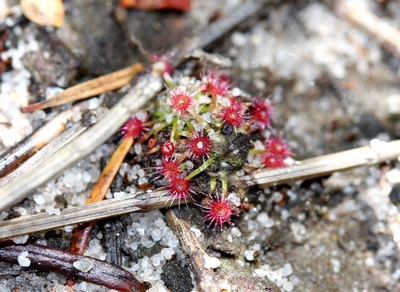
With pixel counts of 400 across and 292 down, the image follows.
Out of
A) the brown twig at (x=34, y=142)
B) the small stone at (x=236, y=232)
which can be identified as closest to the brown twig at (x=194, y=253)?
the small stone at (x=236, y=232)

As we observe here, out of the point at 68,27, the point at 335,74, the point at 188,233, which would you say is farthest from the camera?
the point at 335,74

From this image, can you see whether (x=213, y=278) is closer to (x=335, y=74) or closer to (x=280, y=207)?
(x=280, y=207)

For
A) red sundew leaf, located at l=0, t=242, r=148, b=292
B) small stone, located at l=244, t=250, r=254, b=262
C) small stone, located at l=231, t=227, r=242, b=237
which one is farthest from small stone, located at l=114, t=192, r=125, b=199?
small stone, located at l=244, t=250, r=254, b=262

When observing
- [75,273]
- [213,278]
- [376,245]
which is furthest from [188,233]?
[376,245]

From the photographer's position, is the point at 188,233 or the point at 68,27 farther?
the point at 68,27

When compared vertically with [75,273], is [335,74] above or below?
above

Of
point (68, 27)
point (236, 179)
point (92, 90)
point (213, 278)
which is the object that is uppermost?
point (68, 27)

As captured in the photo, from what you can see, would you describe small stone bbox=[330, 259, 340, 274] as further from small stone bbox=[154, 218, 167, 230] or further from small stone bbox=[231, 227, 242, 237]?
small stone bbox=[154, 218, 167, 230]
